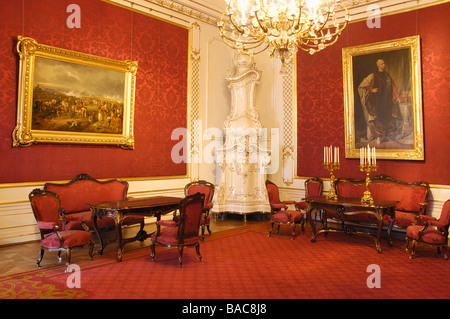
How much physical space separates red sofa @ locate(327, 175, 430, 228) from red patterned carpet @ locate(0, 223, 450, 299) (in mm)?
513

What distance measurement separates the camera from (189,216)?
12.8 ft

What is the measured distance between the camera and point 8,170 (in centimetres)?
474

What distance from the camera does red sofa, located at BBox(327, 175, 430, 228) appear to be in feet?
17.0

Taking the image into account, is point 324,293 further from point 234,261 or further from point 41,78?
point 41,78

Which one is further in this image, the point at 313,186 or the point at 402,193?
the point at 313,186

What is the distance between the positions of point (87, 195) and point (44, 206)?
3.61 feet

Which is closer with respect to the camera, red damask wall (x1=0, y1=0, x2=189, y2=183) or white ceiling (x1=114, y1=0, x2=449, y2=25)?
red damask wall (x1=0, y1=0, x2=189, y2=183)

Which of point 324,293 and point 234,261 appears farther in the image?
point 234,261

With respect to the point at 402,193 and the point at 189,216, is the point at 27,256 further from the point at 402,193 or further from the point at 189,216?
the point at 402,193

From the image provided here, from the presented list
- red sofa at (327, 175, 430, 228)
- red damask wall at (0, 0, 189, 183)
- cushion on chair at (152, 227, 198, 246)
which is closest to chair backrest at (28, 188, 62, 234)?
red damask wall at (0, 0, 189, 183)

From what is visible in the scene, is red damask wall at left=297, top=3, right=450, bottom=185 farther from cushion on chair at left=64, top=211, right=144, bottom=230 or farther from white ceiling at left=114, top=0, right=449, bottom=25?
cushion on chair at left=64, top=211, right=144, bottom=230

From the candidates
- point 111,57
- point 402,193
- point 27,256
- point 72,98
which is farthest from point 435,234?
point 111,57
